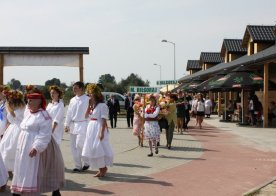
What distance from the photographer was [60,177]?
7402mm

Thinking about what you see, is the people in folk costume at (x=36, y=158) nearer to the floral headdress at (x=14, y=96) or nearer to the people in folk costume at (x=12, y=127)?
the people in folk costume at (x=12, y=127)

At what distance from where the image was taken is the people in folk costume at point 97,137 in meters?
9.80

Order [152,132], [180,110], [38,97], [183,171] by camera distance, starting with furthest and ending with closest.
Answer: [180,110], [152,132], [183,171], [38,97]

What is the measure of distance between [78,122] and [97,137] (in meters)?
0.87

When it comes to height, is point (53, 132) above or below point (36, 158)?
above

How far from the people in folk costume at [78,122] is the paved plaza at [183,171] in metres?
0.32

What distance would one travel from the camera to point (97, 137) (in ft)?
32.5

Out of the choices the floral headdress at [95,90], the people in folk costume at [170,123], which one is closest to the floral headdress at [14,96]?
the floral headdress at [95,90]

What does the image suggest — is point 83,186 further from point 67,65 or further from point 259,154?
point 67,65

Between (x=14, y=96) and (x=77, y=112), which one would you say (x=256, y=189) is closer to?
(x=77, y=112)

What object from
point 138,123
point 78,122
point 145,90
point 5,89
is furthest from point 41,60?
point 5,89

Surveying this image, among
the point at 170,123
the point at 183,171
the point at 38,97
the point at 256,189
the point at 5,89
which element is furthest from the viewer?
the point at 170,123

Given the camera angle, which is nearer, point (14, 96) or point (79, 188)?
point (79, 188)

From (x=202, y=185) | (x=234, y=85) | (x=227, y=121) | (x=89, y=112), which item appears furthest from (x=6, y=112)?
(x=227, y=121)
